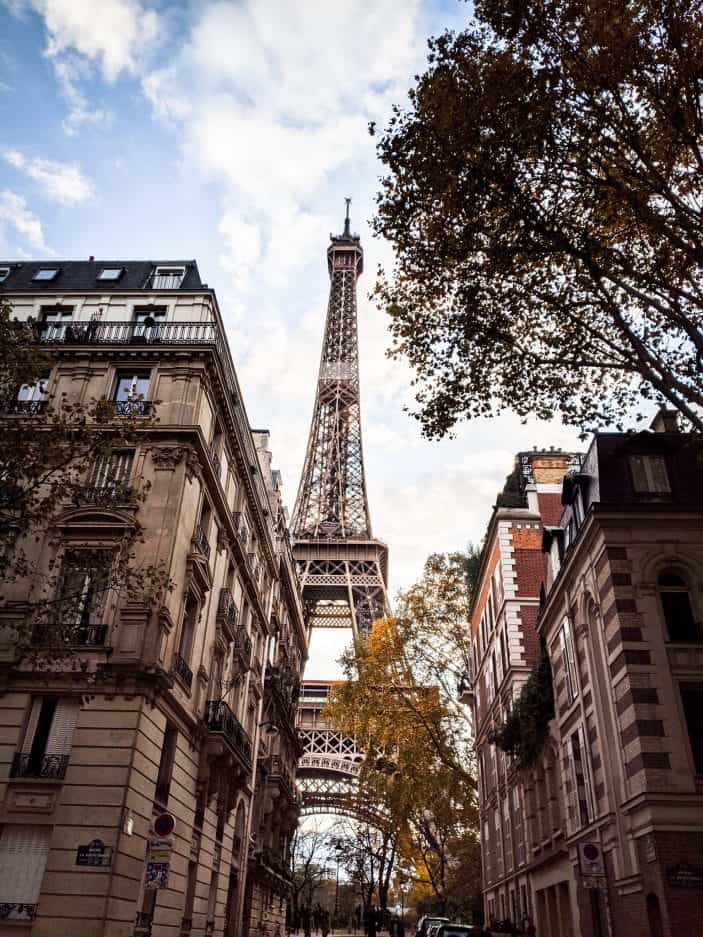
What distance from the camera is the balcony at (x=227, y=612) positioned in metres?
26.2

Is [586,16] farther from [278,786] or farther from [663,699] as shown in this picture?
[278,786]

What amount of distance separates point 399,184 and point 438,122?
5.14 ft

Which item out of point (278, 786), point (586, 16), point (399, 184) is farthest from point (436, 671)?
point (586, 16)

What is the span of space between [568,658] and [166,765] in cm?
1151

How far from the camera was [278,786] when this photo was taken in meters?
38.9

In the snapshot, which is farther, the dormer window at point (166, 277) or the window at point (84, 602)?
the dormer window at point (166, 277)

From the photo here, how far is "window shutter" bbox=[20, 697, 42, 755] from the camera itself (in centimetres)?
1847

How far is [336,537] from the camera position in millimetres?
79938

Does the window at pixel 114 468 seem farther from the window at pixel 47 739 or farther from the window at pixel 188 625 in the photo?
the window at pixel 47 739

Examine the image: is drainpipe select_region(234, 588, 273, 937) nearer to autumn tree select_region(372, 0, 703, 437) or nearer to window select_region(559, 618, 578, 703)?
window select_region(559, 618, 578, 703)

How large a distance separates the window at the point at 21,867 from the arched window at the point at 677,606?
48.2 ft

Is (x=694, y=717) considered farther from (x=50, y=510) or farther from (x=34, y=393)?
(x=34, y=393)

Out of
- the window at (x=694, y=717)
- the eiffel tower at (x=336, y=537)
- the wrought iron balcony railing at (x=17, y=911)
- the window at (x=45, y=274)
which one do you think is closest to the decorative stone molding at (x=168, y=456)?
the window at (x=45, y=274)

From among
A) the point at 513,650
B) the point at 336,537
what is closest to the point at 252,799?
the point at 513,650
